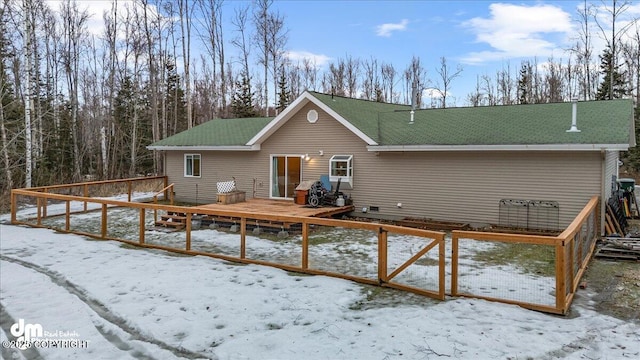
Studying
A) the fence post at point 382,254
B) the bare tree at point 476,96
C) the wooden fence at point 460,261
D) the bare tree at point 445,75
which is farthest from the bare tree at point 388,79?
the fence post at point 382,254

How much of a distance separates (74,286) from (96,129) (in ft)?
85.8

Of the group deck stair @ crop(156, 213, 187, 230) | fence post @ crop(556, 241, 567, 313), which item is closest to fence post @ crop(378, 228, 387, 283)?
fence post @ crop(556, 241, 567, 313)

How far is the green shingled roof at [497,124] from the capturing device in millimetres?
10336

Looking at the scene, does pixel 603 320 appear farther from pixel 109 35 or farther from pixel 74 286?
pixel 109 35

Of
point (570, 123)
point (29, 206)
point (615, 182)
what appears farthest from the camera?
point (29, 206)

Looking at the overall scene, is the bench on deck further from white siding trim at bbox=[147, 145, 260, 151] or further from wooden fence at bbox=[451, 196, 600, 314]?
wooden fence at bbox=[451, 196, 600, 314]

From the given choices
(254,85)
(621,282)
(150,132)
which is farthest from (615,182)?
(254,85)

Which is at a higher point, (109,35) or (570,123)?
(109,35)

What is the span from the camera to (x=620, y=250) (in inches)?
319

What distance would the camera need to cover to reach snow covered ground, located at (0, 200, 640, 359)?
4.19 m

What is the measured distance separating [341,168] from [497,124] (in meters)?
4.60

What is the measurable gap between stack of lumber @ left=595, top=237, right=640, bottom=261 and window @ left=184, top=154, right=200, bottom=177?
1327 cm

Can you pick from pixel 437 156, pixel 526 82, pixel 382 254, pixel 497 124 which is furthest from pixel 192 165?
pixel 526 82

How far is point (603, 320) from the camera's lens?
4.93m
